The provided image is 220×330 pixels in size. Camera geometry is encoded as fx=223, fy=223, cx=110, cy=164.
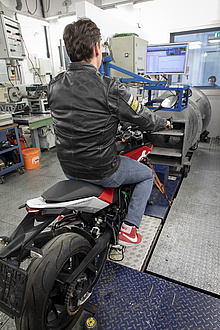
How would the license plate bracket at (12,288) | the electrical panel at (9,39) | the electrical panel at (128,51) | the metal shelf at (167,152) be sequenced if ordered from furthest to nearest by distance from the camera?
1. the electrical panel at (9,39)
2. the electrical panel at (128,51)
3. the metal shelf at (167,152)
4. the license plate bracket at (12,288)

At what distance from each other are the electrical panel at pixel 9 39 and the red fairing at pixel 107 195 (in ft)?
11.2

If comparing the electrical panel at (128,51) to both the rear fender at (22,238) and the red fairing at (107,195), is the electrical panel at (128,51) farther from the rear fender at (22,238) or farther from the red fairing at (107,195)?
the rear fender at (22,238)

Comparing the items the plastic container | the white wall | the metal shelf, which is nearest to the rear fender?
the metal shelf

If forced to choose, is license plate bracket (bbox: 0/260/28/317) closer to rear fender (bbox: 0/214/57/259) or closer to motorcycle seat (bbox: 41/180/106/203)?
rear fender (bbox: 0/214/57/259)

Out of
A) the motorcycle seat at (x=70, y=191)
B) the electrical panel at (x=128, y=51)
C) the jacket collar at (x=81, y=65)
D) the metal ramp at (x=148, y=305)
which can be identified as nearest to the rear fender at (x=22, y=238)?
the motorcycle seat at (x=70, y=191)

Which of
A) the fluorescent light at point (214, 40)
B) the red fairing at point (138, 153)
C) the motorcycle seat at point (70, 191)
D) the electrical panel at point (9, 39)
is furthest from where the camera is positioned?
the fluorescent light at point (214, 40)

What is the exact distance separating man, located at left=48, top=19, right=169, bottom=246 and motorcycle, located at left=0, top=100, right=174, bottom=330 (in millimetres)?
150

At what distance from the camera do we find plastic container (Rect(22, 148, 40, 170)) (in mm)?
3803

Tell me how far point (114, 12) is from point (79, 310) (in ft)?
19.5

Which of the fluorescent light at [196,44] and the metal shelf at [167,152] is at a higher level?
the fluorescent light at [196,44]

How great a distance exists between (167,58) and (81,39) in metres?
2.99

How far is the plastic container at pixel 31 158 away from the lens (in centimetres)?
380

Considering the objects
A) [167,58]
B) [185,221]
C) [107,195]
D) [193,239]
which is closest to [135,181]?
[107,195]

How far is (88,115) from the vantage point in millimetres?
1275
